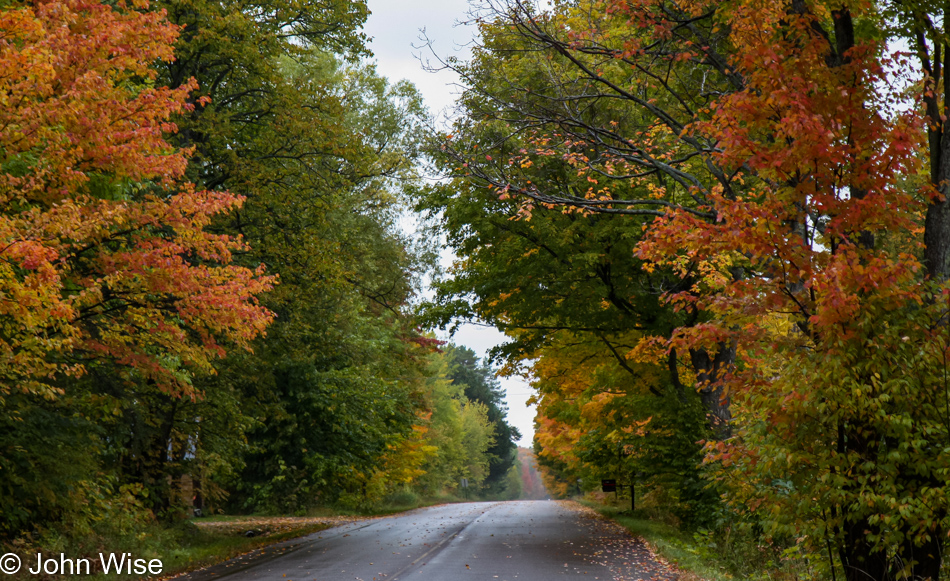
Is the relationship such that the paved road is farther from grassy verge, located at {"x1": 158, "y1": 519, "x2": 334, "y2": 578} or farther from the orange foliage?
the orange foliage

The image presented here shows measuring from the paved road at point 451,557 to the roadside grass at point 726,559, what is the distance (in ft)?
1.35

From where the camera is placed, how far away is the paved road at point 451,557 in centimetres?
1101

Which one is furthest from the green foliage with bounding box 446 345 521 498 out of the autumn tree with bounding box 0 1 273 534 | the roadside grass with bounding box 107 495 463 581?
the autumn tree with bounding box 0 1 273 534

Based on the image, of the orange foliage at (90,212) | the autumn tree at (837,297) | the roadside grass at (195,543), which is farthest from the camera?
the roadside grass at (195,543)

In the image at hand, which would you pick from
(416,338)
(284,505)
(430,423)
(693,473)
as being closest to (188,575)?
(693,473)

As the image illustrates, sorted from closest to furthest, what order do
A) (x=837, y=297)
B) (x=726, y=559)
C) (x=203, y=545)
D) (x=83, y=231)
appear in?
(x=837, y=297) < (x=83, y=231) < (x=726, y=559) < (x=203, y=545)

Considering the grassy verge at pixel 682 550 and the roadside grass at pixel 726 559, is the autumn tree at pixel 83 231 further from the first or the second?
the roadside grass at pixel 726 559

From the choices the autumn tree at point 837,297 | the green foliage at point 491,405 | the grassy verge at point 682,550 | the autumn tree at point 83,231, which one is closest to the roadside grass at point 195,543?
the autumn tree at point 83,231

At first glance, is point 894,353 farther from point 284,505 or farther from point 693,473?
point 284,505

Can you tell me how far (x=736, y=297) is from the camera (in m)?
7.21

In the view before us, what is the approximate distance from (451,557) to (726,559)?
4.65 m

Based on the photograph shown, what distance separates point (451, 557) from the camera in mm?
13148

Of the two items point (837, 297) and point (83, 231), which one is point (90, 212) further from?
point (837, 297)

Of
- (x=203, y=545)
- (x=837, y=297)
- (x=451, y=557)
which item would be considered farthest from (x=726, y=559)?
(x=203, y=545)
